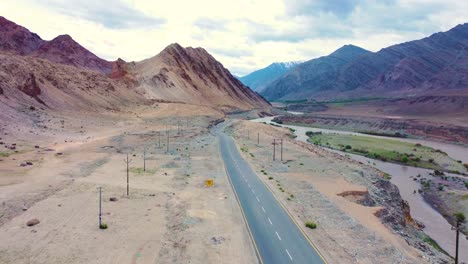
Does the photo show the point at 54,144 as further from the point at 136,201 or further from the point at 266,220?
the point at 266,220

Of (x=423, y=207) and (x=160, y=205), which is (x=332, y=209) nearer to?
(x=160, y=205)

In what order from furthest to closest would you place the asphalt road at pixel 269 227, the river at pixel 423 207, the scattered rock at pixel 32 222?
the river at pixel 423 207
the scattered rock at pixel 32 222
the asphalt road at pixel 269 227

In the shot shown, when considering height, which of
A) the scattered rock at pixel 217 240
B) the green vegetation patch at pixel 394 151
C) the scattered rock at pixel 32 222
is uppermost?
the scattered rock at pixel 32 222

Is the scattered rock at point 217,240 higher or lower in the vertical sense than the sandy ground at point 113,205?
lower

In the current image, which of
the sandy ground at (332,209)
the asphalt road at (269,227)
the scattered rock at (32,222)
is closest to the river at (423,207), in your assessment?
the sandy ground at (332,209)

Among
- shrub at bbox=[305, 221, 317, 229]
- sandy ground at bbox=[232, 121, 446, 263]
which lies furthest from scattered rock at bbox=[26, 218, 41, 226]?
shrub at bbox=[305, 221, 317, 229]

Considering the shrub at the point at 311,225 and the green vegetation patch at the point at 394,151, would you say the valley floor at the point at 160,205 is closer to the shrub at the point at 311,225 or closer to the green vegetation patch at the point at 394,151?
the shrub at the point at 311,225

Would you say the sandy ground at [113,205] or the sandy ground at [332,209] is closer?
the sandy ground at [113,205]
